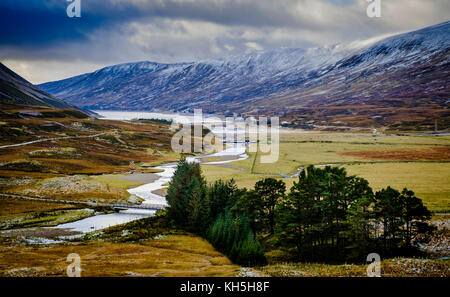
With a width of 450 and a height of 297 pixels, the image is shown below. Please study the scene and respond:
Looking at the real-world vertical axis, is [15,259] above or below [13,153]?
below

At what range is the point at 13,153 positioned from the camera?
439 feet

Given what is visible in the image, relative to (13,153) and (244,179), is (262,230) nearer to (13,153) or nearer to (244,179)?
(244,179)

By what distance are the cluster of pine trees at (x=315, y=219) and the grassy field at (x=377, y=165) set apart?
23.1 m

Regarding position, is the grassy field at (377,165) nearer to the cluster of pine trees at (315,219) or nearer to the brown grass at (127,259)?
the cluster of pine trees at (315,219)

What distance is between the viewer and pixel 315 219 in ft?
167

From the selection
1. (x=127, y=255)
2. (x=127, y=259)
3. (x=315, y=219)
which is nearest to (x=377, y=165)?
(x=315, y=219)

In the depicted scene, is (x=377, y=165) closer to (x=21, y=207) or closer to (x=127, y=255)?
(x=127, y=255)

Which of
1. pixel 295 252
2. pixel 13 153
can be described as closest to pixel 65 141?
pixel 13 153

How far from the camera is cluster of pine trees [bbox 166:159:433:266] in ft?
145

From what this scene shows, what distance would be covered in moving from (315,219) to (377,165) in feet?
302
